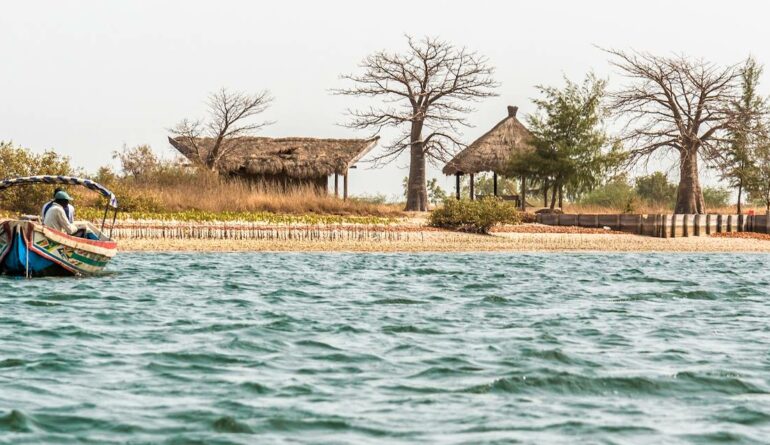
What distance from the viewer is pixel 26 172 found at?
37094 mm

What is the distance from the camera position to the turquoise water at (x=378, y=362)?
8289 mm

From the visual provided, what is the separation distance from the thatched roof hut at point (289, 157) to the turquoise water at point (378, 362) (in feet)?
86.3

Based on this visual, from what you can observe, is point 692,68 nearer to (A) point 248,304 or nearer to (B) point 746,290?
(B) point 746,290

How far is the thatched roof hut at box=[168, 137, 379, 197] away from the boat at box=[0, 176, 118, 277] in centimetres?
2535

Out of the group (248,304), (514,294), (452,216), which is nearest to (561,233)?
(452,216)

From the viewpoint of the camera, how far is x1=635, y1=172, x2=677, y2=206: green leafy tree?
64750 mm

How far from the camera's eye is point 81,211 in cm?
3500

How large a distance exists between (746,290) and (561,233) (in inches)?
643

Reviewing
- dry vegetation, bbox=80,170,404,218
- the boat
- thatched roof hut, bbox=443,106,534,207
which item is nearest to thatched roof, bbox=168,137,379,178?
dry vegetation, bbox=80,170,404,218

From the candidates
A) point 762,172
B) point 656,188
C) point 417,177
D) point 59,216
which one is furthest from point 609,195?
point 59,216

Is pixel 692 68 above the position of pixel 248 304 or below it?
above

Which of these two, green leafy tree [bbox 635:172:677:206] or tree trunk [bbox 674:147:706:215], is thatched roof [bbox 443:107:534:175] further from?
green leafy tree [bbox 635:172:677:206]

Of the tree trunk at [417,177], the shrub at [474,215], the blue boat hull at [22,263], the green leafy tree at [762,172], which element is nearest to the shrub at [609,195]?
the green leafy tree at [762,172]

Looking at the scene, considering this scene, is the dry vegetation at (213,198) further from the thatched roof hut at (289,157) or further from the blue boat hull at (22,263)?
the blue boat hull at (22,263)
